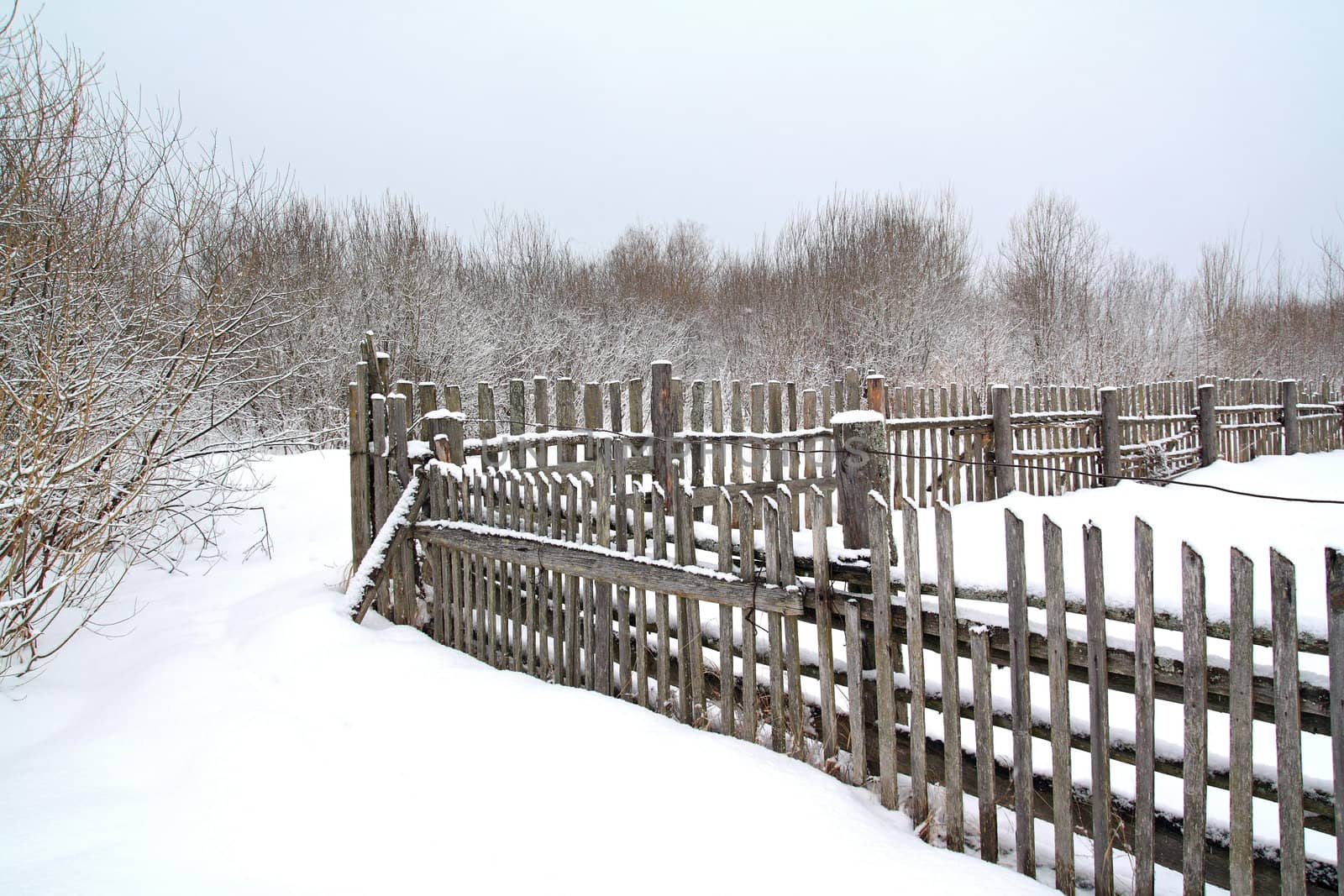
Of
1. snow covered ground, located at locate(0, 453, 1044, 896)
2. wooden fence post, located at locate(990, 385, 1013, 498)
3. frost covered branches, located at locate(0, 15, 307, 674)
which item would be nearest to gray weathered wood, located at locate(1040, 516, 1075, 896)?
snow covered ground, located at locate(0, 453, 1044, 896)

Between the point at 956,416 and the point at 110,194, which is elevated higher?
the point at 110,194

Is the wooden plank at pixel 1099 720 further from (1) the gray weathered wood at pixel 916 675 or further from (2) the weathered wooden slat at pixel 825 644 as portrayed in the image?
(2) the weathered wooden slat at pixel 825 644

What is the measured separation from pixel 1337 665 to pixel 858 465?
2.04 meters

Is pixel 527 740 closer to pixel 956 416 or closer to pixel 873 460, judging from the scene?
pixel 873 460

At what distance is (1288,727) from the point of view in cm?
186

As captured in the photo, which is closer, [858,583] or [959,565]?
[959,565]

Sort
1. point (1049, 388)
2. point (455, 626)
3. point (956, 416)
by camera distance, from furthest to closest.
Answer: point (1049, 388) < point (956, 416) < point (455, 626)

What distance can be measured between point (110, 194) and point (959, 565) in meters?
7.44

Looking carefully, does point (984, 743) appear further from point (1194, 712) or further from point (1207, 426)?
point (1207, 426)

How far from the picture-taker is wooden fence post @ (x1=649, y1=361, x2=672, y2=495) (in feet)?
22.4

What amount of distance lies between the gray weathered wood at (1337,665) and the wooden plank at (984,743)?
835mm

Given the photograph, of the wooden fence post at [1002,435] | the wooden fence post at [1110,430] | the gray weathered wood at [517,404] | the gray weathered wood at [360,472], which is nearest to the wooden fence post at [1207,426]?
the wooden fence post at [1110,430]

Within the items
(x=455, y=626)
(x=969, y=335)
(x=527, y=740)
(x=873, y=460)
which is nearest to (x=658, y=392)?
(x=455, y=626)

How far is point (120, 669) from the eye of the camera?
407 cm
